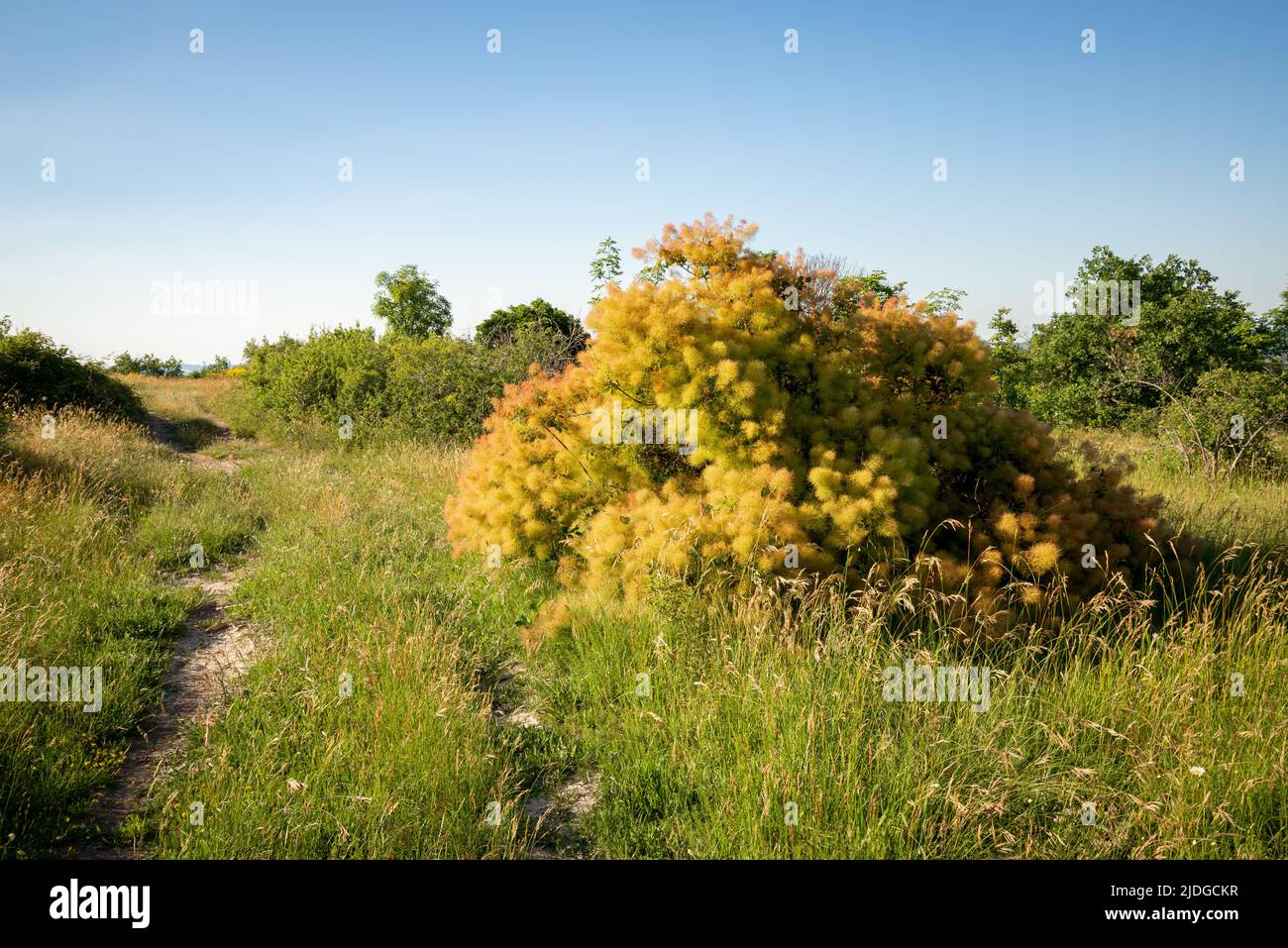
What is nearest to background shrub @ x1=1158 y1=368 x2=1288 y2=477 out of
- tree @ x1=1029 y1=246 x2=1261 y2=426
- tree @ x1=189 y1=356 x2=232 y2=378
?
tree @ x1=1029 y1=246 x2=1261 y2=426

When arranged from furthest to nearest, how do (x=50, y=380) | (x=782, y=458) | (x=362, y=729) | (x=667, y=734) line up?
(x=50, y=380) < (x=782, y=458) < (x=362, y=729) < (x=667, y=734)

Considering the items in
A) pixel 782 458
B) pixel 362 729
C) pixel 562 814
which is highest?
pixel 782 458

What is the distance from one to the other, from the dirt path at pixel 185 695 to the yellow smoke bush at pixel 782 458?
1.91m

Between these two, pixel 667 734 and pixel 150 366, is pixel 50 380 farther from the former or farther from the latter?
pixel 150 366

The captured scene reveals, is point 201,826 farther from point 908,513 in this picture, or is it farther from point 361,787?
point 908,513

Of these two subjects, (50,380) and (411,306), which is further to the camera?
(411,306)

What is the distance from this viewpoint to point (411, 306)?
117 ft

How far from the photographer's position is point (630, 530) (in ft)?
14.0

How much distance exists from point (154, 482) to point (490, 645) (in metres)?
6.95

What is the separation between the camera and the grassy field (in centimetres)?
254

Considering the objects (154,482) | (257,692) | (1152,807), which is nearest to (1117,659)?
(1152,807)

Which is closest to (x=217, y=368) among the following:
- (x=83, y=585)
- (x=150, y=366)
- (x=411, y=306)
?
(x=150, y=366)

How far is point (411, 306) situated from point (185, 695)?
3452 cm

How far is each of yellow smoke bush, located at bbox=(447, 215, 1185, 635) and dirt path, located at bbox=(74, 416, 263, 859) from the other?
6.28ft
